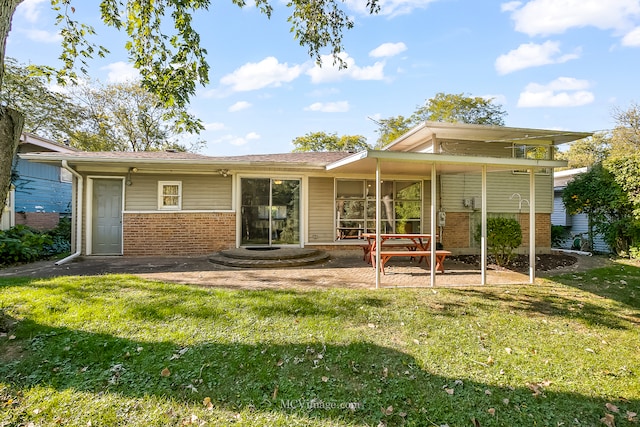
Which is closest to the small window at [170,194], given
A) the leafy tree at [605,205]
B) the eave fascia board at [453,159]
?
the eave fascia board at [453,159]

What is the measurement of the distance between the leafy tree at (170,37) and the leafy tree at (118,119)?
53.2 ft

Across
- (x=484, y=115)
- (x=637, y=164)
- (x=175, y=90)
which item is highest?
(x=484, y=115)

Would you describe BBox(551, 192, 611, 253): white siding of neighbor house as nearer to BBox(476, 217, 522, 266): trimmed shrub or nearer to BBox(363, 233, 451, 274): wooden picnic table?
BBox(476, 217, 522, 266): trimmed shrub

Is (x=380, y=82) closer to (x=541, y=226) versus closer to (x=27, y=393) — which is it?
(x=541, y=226)

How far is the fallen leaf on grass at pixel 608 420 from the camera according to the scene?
97.4 inches

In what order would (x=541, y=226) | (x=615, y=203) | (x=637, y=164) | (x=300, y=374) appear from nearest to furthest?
(x=300, y=374), (x=637, y=164), (x=615, y=203), (x=541, y=226)

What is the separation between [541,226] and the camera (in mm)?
10844

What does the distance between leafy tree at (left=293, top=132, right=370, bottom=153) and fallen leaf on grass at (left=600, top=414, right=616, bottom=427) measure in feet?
101

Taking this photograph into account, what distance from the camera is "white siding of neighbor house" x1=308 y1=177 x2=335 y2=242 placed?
980 centimetres

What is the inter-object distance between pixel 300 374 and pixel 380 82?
13301mm

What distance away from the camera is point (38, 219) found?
12805 millimetres

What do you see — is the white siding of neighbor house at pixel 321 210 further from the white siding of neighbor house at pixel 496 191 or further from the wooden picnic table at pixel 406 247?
the white siding of neighbor house at pixel 496 191

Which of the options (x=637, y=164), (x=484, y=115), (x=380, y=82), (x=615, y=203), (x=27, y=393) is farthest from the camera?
(x=484, y=115)

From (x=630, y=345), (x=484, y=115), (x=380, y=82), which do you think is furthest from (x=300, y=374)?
(x=484, y=115)
